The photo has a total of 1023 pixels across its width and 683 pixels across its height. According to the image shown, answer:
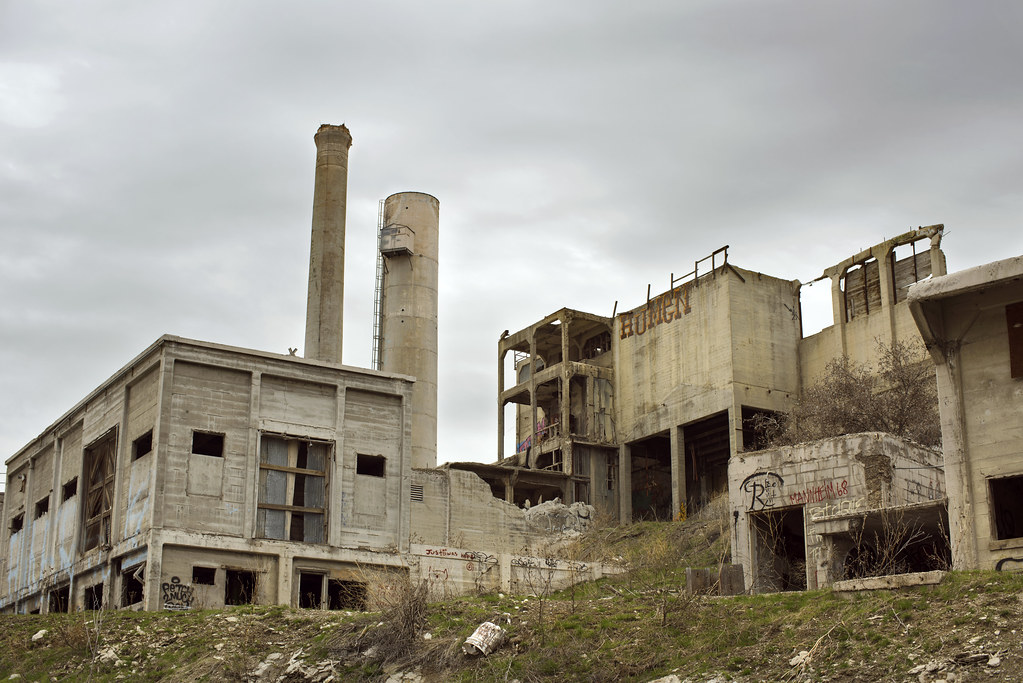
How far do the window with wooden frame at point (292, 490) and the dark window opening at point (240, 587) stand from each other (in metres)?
1.16

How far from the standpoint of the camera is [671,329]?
50.8 m

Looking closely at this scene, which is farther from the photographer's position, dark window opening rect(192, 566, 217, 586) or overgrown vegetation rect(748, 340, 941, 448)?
overgrown vegetation rect(748, 340, 941, 448)

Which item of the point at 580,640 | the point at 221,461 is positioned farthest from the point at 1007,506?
the point at 221,461

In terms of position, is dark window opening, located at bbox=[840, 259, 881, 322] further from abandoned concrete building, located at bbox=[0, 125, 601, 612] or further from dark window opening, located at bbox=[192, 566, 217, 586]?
dark window opening, located at bbox=[192, 566, 217, 586]

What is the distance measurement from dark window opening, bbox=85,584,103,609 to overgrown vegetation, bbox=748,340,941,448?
22846 mm

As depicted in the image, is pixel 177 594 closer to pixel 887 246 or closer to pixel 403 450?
pixel 403 450

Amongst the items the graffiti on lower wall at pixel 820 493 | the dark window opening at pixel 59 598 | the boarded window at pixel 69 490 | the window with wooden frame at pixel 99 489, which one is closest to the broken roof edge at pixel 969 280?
the graffiti on lower wall at pixel 820 493

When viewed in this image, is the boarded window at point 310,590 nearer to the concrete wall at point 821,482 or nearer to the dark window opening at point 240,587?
the dark window opening at point 240,587

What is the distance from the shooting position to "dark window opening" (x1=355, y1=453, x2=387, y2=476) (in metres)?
36.2

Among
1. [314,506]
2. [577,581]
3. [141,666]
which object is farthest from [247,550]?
[141,666]

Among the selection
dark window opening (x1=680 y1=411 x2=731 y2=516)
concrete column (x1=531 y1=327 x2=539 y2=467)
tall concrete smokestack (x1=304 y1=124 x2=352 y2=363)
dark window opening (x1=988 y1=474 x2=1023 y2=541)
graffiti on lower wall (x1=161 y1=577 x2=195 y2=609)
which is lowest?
graffiti on lower wall (x1=161 y1=577 x2=195 y2=609)

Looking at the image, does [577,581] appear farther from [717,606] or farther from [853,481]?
[717,606]

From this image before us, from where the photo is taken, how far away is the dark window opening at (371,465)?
36156 millimetres

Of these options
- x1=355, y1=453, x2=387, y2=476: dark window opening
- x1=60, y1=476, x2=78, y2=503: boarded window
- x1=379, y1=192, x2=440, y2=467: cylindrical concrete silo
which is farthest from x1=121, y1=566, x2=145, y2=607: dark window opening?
x1=379, y1=192, x2=440, y2=467: cylindrical concrete silo
